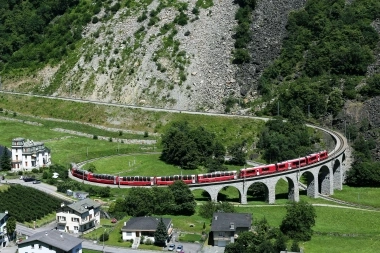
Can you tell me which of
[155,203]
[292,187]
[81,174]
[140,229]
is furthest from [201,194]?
[140,229]

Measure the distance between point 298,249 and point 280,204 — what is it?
93.9 feet

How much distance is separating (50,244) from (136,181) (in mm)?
35238

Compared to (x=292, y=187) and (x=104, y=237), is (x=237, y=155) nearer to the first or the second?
(x=292, y=187)

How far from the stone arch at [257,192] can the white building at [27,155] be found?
39.1 m

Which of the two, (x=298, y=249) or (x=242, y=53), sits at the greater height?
(x=242, y=53)

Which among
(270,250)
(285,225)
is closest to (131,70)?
(285,225)

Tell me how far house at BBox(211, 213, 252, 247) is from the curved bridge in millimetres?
19630

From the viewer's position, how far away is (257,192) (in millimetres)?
137750

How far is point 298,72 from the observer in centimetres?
18250

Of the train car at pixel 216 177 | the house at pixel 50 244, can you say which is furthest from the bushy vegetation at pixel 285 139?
the house at pixel 50 244

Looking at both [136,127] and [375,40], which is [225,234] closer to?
[136,127]

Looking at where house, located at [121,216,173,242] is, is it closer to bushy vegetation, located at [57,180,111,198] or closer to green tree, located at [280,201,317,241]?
green tree, located at [280,201,317,241]

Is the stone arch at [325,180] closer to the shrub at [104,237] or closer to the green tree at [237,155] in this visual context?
the green tree at [237,155]

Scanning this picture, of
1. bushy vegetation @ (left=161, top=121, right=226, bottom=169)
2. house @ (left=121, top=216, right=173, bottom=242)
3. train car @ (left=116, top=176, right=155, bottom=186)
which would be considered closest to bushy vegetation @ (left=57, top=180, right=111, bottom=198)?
train car @ (left=116, top=176, right=155, bottom=186)
